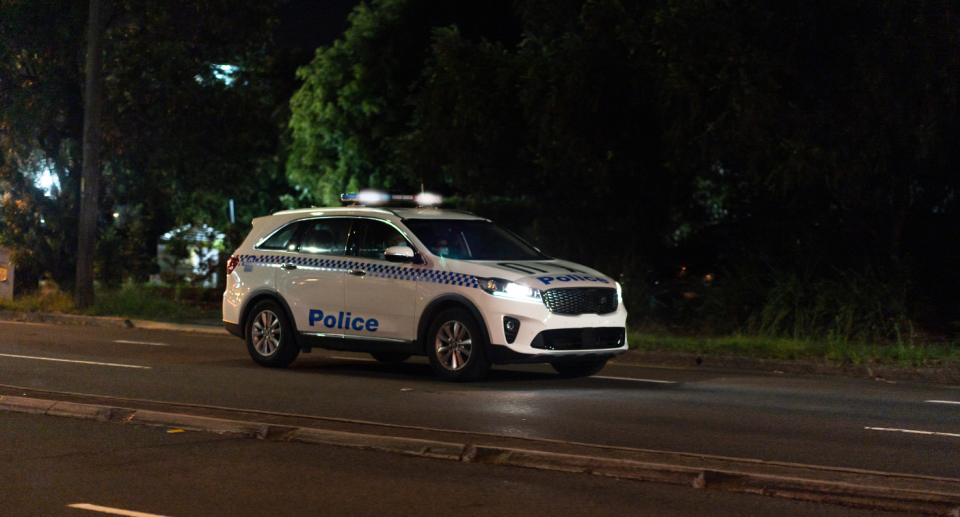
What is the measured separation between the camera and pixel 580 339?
11.2 metres

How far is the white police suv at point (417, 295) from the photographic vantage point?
36.0 ft

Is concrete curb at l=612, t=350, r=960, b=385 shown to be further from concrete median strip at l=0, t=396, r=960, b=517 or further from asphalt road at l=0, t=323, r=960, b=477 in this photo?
concrete median strip at l=0, t=396, r=960, b=517

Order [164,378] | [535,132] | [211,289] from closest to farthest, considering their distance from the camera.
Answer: [164,378] → [535,132] → [211,289]

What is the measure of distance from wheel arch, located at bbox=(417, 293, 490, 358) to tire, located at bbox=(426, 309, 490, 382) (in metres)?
0.05

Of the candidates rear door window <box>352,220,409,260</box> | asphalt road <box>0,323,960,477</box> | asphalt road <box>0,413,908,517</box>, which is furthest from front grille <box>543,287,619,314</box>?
asphalt road <box>0,413,908,517</box>

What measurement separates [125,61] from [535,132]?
8406mm

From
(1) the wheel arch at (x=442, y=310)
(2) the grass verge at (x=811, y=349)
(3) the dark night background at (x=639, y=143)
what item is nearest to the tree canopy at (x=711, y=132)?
(3) the dark night background at (x=639, y=143)

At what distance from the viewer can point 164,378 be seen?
11.5 metres

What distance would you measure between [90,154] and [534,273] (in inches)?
460

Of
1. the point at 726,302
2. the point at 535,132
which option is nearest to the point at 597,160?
the point at 535,132

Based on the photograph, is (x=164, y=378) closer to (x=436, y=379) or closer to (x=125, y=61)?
(x=436, y=379)

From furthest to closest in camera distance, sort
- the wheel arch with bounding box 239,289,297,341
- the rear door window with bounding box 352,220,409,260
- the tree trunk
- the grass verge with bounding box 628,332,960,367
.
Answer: the tree trunk < the grass verge with bounding box 628,332,960,367 < the wheel arch with bounding box 239,289,297,341 < the rear door window with bounding box 352,220,409,260

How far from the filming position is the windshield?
11914 millimetres

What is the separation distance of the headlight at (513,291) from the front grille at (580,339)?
0.37 m
